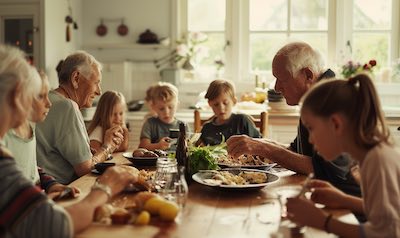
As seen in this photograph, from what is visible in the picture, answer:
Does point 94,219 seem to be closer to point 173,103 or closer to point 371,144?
point 371,144

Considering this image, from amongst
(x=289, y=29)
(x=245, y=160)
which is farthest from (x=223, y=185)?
(x=289, y=29)

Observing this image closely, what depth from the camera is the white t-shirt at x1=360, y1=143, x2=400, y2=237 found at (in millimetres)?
1574

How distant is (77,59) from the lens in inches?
113

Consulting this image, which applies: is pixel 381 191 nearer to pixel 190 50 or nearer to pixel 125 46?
pixel 190 50

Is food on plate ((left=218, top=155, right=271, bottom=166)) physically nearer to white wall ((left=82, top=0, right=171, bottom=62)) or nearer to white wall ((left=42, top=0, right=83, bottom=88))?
white wall ((left=42, top=0, right=83, bottom=88))

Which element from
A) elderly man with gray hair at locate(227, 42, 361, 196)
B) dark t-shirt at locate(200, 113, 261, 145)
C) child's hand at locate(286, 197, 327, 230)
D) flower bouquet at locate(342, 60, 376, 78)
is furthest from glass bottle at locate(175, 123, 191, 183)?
flower bouquet at locate(342, 60, 376, 78)

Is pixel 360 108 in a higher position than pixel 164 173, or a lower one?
higher

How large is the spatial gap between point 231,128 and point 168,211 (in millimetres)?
2174

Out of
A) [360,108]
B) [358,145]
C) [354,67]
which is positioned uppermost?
[354,67]

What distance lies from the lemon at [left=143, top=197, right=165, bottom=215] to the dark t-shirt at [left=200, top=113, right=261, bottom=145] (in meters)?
1.99

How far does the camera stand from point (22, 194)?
1.55 metres

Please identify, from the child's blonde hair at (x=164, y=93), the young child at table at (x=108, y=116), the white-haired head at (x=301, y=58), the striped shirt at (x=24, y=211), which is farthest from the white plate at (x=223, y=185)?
the child's blonde hair at (x=164, y=93)

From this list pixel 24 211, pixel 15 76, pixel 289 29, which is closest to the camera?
pixel 24 211

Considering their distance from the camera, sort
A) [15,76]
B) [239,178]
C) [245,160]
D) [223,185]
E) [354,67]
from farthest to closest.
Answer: [354,67]
[245,160]
[239,178]
[223,185]
[15,76]
